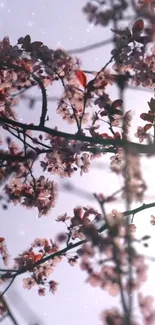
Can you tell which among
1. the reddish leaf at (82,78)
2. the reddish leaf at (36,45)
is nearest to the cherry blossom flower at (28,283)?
the reddish leaf at (82,78)

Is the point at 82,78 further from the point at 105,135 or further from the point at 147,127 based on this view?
the point at 147,127

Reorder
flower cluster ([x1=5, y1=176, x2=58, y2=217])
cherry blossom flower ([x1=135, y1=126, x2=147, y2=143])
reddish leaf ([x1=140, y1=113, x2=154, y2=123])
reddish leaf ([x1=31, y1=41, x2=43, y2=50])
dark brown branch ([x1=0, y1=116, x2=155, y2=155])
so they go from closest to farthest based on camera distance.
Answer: dark brown branch ([x1=0, y1=116, x2=155, y2=155]), reddish leaf ([x1=140, y1=113, x2=154, y2=123]), reddish leaf ([x1=31, y1=41, x2=43, y2=50]), cherry blossom flower ([x1=135, y1=126, x2=147, y2=143]), flower cluster ([x1=5, y1=176, x2=58, y2=217])

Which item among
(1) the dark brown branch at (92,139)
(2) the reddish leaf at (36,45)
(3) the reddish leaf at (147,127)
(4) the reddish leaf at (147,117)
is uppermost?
(2) the reddish leaf at (36,45)

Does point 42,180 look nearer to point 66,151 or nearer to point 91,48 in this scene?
point 66,151

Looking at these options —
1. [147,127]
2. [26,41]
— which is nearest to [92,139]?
[147,127]

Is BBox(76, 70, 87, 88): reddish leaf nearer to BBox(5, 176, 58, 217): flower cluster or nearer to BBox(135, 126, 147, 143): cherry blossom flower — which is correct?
BBox(135, 126, 147, 143): cherry blossom flower

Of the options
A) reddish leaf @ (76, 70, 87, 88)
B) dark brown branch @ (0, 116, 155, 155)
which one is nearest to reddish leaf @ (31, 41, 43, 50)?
reddish leaf @ (76, 70, 87, 88)

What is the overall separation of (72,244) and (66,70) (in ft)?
7.25

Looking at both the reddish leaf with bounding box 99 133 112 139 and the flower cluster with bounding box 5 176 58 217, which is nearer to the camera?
the reddish leaf with bounding box 99 133 112 139

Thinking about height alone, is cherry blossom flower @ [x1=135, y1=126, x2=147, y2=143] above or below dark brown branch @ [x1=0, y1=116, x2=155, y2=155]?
above

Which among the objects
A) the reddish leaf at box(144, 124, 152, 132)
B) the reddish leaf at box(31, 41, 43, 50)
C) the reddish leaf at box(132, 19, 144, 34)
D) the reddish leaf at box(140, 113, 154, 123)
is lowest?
the reddish leaf at box(144, 124, 152, 132)

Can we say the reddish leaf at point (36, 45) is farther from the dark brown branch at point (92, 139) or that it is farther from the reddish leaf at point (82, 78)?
the dark brown branch at point (92, 139)

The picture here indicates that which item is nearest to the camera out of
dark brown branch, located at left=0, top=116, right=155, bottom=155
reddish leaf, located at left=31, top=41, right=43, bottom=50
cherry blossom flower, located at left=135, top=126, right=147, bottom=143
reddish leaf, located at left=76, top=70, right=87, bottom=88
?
dark brown branch, located at left=0, top=116, right=155, bottom=155

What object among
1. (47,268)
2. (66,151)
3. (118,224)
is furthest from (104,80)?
(118,224)
